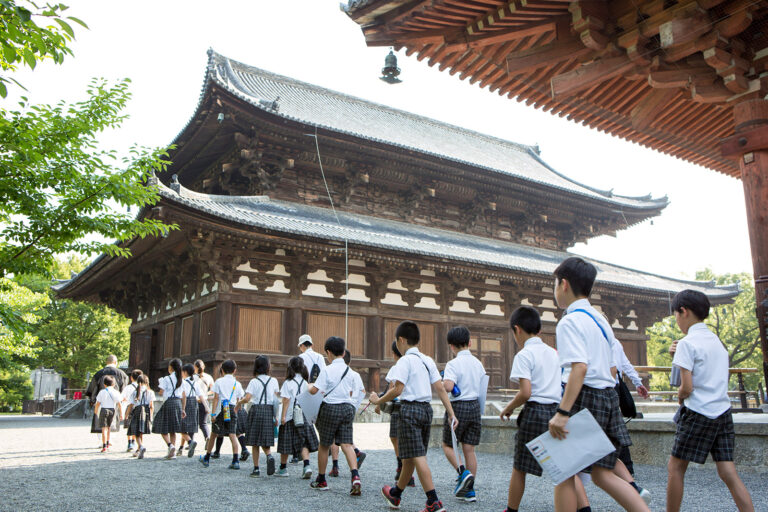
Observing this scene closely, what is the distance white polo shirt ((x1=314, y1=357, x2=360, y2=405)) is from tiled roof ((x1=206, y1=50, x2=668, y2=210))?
10.6 meters

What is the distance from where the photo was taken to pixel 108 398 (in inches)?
386

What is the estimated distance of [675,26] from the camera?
504 centimetres

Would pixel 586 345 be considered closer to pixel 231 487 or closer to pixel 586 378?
pixel 586 378

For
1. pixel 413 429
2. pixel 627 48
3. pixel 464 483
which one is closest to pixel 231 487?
pixel 413 429

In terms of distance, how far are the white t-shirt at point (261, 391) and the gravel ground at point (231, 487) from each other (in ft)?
2.91

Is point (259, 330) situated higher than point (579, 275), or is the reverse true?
point (259, 330)

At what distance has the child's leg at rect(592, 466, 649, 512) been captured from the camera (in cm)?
298

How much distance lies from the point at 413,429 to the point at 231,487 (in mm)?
2347

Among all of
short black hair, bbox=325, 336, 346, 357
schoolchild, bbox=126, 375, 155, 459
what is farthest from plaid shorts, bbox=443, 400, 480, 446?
schoolchild, bbox=126, 375, 155, 459

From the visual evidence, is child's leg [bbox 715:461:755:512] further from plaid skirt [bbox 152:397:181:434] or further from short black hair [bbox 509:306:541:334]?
plaid skirt [bbox 152:397:181:434]

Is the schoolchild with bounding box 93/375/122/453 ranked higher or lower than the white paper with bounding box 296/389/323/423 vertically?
lower

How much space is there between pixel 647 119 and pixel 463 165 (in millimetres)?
10086

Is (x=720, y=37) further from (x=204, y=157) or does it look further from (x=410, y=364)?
(x=204, y=157)

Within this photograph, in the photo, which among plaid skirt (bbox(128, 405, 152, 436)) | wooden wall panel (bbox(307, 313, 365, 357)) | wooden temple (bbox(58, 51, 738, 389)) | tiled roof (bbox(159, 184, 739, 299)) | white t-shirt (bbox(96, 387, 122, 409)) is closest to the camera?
plaid skirt (bbox(128, 405, 152, 436))
